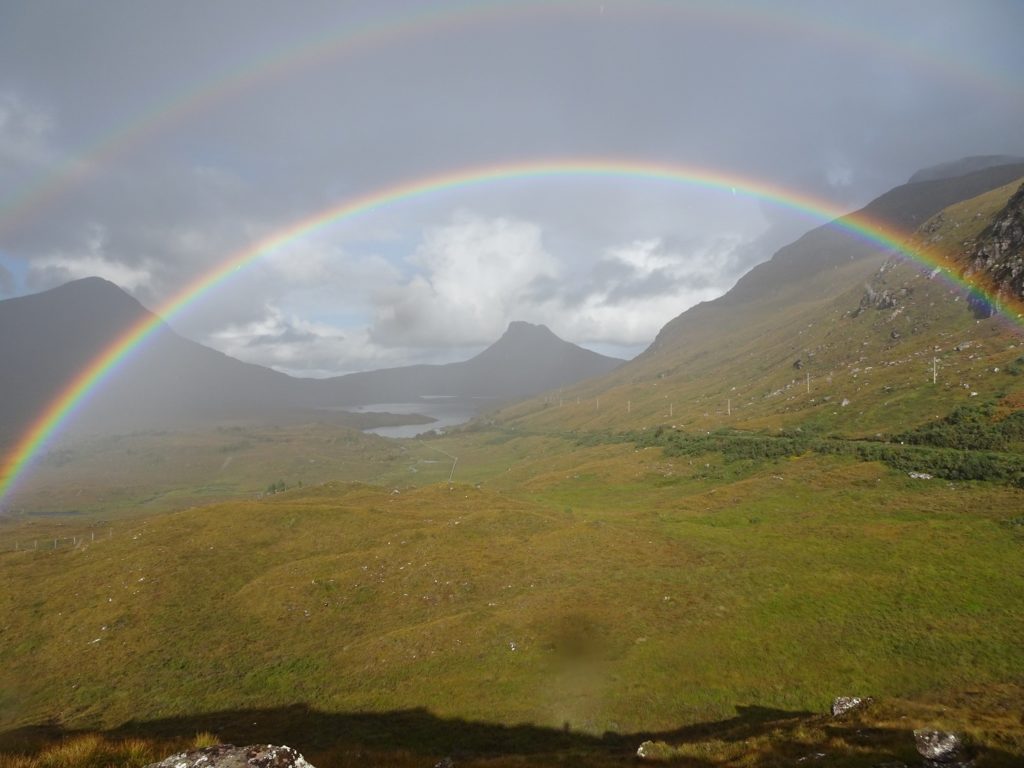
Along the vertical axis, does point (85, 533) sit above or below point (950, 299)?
below

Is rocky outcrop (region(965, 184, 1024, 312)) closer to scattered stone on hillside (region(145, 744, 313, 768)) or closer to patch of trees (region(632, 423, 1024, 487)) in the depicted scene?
patch of trees (region(632, 423, 1024, 487))

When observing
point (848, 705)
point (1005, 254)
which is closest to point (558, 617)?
point (848, 705)

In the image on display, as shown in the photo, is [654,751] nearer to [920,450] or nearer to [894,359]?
[920,450]

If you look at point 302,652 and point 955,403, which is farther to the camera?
point 955,403

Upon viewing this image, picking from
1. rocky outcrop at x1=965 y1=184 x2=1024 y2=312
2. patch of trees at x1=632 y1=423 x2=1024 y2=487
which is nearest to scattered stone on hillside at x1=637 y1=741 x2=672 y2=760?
patch of trees at x1=632 y1=423 x2=1024 y2=487

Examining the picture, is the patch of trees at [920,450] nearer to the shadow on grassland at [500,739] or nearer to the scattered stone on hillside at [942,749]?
the shadow on grassland at [500,739]

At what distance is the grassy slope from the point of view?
74.3ft

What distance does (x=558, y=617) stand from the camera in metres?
31.9

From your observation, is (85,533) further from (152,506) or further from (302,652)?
(302,652)

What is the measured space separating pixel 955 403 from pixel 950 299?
85298 mm

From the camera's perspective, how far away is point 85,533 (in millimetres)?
98625

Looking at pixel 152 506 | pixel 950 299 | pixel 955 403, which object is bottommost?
pixel 152 506

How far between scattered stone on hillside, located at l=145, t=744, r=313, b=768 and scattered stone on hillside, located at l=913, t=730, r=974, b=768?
50.0 ft

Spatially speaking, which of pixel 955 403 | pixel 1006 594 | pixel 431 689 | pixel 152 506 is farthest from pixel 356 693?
pixel 152 506
